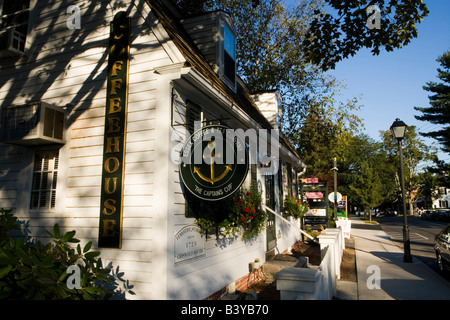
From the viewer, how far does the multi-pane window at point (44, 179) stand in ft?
16.9

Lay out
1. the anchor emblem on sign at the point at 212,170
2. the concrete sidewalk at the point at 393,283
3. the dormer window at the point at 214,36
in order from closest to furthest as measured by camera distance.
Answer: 1. the anchor emblem on sign at the point at 212,170
2. the concrete sidewalk at the point at 393,283
3. the dormer window at the point at 214,36

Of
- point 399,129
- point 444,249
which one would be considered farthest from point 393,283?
point 399,129

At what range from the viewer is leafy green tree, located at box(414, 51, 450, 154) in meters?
32.2

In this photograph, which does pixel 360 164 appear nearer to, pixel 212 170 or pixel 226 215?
pixel 226 215

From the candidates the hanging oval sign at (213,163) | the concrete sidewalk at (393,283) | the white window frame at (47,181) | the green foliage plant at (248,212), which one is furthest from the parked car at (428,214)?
the white window frame at (47,181)

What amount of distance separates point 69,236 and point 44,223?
1.48 meters

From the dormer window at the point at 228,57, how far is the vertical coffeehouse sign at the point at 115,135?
2424mm

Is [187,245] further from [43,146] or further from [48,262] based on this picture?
[43,146]

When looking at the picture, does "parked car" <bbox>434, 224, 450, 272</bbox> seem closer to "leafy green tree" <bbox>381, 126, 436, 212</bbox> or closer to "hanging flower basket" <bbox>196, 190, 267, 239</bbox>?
"hanging flower basket" <bbox>196, 190, 267, 239</bbox>

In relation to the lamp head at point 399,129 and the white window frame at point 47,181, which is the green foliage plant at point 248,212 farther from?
the lamp head at point 399,129

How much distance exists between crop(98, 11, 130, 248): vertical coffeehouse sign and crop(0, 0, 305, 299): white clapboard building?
2 cm

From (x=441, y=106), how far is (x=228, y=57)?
34649 millimetres

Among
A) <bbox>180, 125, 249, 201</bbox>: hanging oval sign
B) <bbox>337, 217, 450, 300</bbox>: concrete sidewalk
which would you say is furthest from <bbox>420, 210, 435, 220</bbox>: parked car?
<bbox>180, 125, 249, 201</bbox>: hanging oval sign

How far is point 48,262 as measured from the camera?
3326mm
